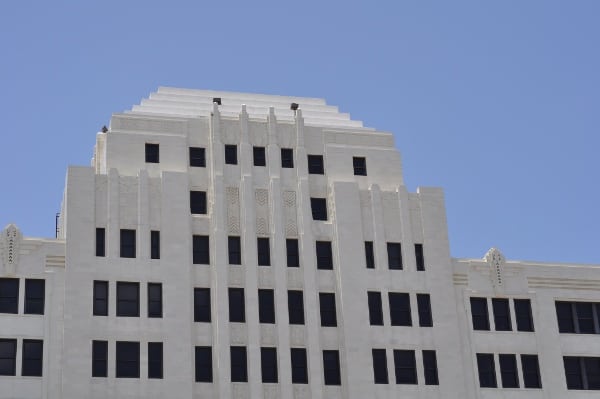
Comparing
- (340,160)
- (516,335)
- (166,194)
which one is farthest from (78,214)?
(516,335)

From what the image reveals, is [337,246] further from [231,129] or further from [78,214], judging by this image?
[78,214]

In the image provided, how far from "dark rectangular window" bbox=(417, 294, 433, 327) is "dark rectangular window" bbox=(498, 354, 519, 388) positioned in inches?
195

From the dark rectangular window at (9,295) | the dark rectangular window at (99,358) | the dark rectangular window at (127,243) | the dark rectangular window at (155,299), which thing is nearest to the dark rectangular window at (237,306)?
the dark rectangular window at (155,299)

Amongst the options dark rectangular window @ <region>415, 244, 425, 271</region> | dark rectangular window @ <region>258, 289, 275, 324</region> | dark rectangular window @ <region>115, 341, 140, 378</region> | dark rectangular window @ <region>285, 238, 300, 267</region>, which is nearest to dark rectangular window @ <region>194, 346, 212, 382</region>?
dark rectangular window @ <region>115, 341, 140, 378</region>

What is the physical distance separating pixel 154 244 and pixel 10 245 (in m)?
8.06

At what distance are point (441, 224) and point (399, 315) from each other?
6.71m

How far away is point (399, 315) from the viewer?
71875 mm

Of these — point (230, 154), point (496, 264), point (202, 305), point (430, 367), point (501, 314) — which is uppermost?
point (230, 154)

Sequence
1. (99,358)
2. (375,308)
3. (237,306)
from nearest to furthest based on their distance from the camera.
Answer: (99,358) < (237,306) < (375,308)

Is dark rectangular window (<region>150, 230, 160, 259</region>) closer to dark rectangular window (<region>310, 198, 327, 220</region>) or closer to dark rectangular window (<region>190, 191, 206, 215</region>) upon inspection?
dark rectangular window (<region>190, 191, 206, 215</region>)

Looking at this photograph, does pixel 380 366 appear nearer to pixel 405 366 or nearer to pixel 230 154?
pixel 405 366

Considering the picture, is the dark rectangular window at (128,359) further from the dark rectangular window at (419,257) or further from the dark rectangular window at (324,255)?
the dark rectangular window at (419,257)

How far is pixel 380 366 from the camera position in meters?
70.2

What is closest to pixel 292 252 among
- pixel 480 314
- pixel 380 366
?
pixel 380 366
